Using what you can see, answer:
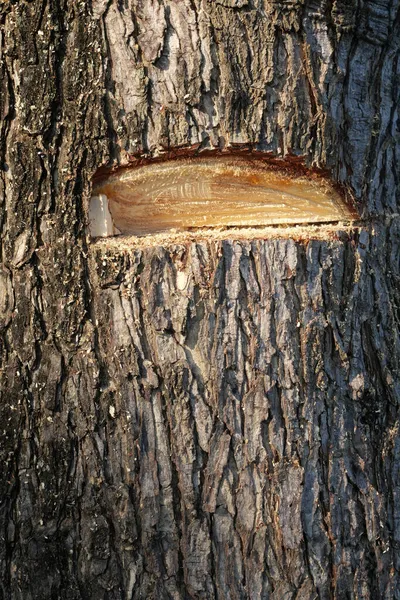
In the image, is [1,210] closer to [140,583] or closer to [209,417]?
[209,417]

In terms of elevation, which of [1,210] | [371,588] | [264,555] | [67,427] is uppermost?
[1,210]

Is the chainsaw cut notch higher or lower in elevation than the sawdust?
higher

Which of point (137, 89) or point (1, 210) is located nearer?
point (137, 89)

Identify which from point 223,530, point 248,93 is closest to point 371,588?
point 223,530

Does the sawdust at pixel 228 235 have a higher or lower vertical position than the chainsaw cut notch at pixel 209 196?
lower
